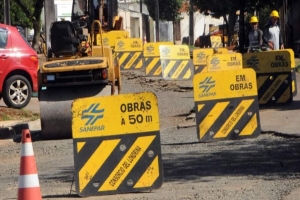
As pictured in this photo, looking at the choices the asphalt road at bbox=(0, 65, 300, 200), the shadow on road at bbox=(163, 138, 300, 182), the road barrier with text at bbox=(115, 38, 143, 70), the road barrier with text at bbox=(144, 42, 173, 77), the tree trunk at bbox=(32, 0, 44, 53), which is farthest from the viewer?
the tree trunk at bbox=(32, 0, 44, 53)

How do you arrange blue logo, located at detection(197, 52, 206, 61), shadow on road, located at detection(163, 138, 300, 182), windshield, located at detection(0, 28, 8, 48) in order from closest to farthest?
shadow on road, located at detection(163, 138, 300, 182) → windshield, located at detection(0, 28, 8, 48) → blue logo, located at detection(197, 52, 206, 61)

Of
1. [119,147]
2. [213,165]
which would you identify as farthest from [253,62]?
[119,147]

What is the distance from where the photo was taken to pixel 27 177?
27.2 feet

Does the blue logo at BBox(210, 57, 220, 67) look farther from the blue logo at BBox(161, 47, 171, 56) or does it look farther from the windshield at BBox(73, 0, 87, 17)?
the windshield at BBox(73, 0, 87, 17)

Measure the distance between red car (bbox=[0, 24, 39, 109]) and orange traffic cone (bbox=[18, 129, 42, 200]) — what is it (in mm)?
10554

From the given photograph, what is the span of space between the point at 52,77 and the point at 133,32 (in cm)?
5267

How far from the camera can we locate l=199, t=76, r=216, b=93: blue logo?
13133 millimetres

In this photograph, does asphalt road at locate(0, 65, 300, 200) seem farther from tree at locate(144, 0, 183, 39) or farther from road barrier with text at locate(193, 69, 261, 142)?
tree at locate(144, 0, 183, 39)

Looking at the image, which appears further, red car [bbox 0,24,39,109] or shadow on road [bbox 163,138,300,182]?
red car [bbox 0,24,39,109]

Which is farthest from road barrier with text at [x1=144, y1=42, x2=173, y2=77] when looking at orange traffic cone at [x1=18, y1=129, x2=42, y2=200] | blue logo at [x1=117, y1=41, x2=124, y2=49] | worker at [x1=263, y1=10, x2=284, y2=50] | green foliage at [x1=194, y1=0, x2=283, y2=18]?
orange traffic cone at [x1=18, y1=129, x2=42, y2=200]

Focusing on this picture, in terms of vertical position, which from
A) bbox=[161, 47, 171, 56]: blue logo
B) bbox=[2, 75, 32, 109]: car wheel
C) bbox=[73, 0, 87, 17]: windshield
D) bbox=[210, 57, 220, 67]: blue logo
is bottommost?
bbox=[2, 75, 32, 109]: car wheel

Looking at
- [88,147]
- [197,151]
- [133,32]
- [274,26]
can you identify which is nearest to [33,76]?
[274,26]

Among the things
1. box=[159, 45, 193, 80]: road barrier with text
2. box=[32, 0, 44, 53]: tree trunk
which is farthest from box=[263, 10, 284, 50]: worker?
box=[32, 0, 44, 53]: tree trunk

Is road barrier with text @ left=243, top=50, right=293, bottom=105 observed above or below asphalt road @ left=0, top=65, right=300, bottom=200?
above
